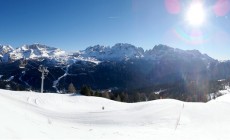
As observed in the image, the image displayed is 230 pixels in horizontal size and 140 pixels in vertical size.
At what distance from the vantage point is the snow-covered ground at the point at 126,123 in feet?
43.4

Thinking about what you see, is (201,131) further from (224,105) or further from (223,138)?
(224,105)

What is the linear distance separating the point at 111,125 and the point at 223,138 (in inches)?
321

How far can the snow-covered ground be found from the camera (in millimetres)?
13218

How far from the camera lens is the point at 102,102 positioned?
1743 inches

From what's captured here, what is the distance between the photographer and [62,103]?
4072 centimetres

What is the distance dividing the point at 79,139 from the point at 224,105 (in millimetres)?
22310

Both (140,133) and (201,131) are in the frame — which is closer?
(140,133)

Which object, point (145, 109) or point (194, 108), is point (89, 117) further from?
point (194, 108)

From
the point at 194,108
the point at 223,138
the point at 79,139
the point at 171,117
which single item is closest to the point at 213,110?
the point at 194,108

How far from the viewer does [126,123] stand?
73.8 ft

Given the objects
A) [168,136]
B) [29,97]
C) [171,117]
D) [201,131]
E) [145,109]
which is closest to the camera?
[168,136]

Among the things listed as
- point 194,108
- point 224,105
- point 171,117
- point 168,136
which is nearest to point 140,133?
point 168,136

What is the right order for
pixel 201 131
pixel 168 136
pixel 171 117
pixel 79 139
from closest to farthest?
pixel 79 139, pixel 168 136, pixel 201 131, pixel 171 117

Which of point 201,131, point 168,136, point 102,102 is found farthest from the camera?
point 102,102
